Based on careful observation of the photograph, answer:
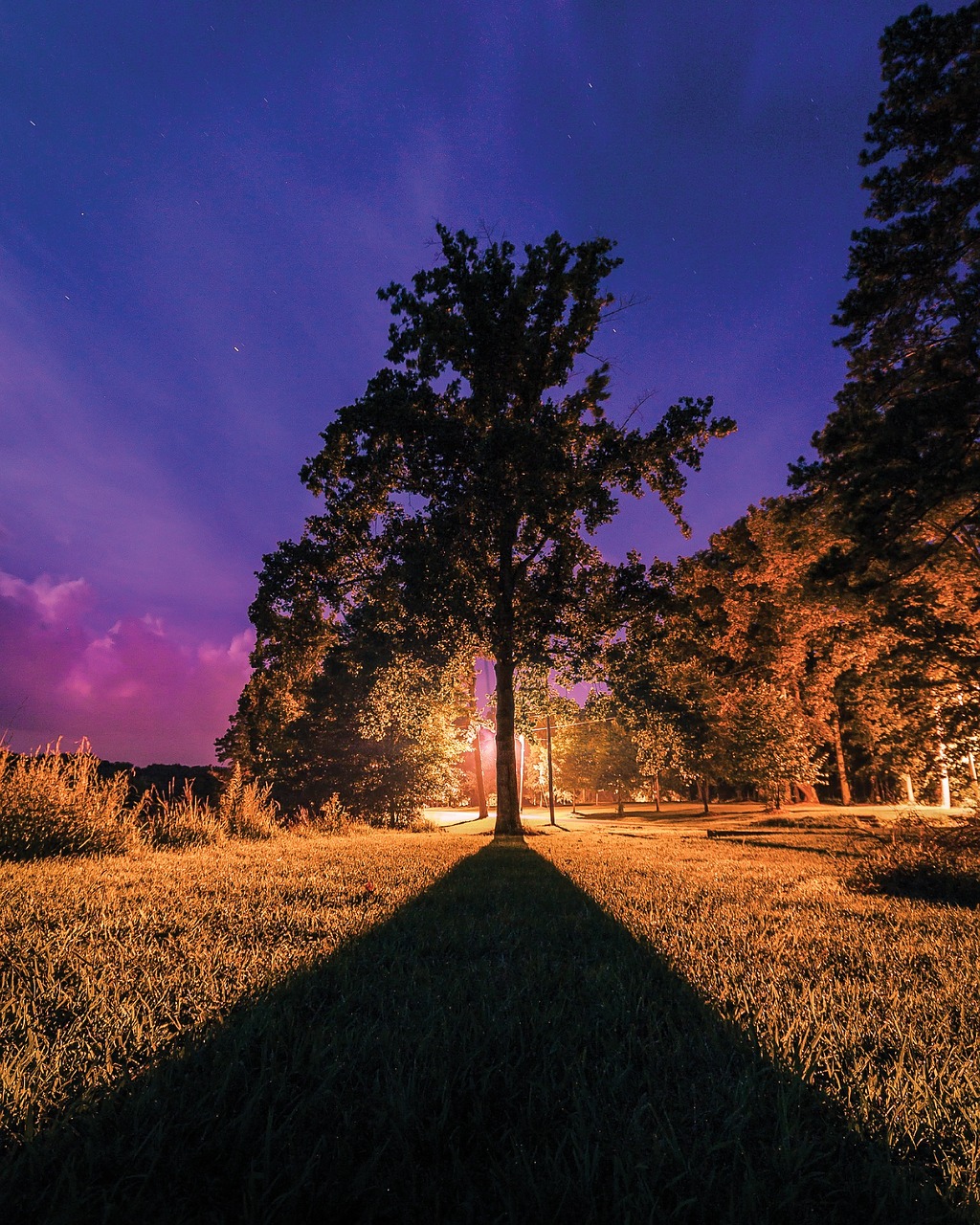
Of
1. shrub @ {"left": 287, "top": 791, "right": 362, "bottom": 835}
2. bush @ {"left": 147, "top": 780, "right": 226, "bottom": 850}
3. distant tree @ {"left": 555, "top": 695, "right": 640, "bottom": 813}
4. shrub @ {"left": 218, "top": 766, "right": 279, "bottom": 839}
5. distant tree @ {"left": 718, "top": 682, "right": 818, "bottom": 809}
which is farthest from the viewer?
distant tree @ {"left": 555, "top": 695, "right": 640, "bottom": 813}

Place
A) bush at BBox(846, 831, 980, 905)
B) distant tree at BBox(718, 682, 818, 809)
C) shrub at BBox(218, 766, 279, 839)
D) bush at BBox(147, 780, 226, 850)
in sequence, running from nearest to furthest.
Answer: bush at BBox(846, 831, 980, 905)
bush at BBox(147, 780, 226, 850)
shrub at BBox(218, 766, 279, 839)
distant tree at BBox(718, 682, 818, 809)

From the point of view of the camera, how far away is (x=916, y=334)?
1111 cm

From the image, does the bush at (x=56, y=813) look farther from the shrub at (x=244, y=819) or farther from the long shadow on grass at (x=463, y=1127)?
the long shadow on grass at (x=463, y=1127)

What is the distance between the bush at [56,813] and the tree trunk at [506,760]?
32.9ft

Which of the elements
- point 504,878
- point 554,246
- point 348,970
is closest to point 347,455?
point 554,246

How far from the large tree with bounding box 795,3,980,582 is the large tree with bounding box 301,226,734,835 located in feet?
18.3

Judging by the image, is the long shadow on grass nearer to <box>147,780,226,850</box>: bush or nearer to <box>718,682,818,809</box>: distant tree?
<box>147,780,226,850</box>: bush

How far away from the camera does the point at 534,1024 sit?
2.42 metres

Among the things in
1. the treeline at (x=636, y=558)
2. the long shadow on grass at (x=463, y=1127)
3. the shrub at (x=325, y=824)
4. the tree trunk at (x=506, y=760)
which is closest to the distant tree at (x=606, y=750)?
the treeline at (x=636, y=558)

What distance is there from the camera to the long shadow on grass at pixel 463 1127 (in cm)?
137

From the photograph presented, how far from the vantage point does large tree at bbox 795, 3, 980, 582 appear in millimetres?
8898

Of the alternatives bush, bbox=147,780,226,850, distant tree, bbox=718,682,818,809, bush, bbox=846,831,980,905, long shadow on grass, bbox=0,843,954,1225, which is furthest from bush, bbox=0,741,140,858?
distant tree, bbox=718,682,818,809

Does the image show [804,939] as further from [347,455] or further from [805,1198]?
[347,455]

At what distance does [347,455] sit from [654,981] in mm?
16974
